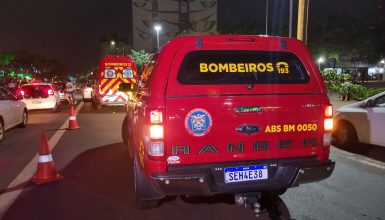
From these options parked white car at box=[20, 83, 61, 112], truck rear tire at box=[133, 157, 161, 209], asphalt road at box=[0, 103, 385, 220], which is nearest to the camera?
truck rear tire at box=[133, 157, 161, 209]

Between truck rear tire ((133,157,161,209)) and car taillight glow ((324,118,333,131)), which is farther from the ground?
car taillight glow ((324,118,333,131))

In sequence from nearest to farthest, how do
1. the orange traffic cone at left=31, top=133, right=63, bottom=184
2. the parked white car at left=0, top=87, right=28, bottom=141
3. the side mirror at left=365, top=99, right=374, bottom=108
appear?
the orange traffic cone at left=31, top=133, right=63, bottom=184 < the side mirror at left=365, top=99, right=374, bottom=108 < the parked white car at left=0, top=87, right=28, bottom=141

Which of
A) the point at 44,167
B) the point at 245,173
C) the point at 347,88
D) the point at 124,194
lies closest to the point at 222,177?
the point at 245,173

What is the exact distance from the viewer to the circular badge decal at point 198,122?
408 centimetres

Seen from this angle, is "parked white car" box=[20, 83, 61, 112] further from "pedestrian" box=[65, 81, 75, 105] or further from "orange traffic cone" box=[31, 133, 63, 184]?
"orange traffic cone" box=[31, 133, 63, 184]

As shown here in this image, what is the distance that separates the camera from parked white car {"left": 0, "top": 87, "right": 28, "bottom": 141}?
1098 cm

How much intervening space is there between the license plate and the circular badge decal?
18.1 inches

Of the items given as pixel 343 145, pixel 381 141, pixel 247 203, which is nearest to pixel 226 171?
pixel 247 203

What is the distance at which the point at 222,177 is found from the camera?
4.14 m

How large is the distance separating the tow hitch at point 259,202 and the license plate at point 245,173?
0.30 m

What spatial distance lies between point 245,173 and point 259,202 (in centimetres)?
88

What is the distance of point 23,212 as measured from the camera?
5.12 meters

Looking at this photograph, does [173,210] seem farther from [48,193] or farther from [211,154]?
[48,193]

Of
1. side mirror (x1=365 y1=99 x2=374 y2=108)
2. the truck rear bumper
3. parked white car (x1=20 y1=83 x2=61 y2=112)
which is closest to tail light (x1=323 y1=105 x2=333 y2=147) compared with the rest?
the truck rear bumper
